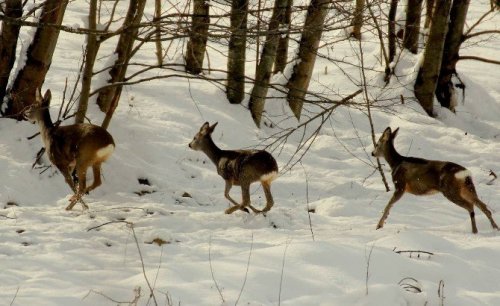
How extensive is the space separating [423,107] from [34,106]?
8618 mm

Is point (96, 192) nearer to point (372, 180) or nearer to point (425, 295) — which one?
point (372, 180)

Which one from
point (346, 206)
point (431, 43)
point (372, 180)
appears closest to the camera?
point (346, 206)

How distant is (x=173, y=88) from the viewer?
13.8m

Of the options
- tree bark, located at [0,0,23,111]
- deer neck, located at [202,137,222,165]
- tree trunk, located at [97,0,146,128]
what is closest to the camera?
deer neck, located at [202,137,222,165]

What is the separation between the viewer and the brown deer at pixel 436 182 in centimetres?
891

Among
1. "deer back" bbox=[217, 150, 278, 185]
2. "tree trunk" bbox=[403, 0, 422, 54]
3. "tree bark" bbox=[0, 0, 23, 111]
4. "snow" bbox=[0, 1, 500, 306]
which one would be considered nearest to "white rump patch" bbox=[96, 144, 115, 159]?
"snow" bbox=[0, 1, 500, 306]

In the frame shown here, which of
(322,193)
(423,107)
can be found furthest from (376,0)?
(423,107)

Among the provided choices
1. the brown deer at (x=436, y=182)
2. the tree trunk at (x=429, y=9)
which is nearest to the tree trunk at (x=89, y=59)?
the brown deer at (x=436, y=182)

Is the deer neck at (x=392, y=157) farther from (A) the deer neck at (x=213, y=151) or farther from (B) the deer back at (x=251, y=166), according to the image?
(A) the deer neck at (x=213, y=151)

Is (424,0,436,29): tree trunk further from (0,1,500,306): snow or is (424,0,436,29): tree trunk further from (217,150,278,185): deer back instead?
(217,150,278,185): deer back

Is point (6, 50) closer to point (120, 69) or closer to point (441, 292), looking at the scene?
point (120, 69)

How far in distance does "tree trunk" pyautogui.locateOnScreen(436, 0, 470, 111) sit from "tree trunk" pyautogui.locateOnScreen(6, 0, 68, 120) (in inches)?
337

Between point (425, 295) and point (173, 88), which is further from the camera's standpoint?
point (173, 88)

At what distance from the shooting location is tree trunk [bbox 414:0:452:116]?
48.2 ft
